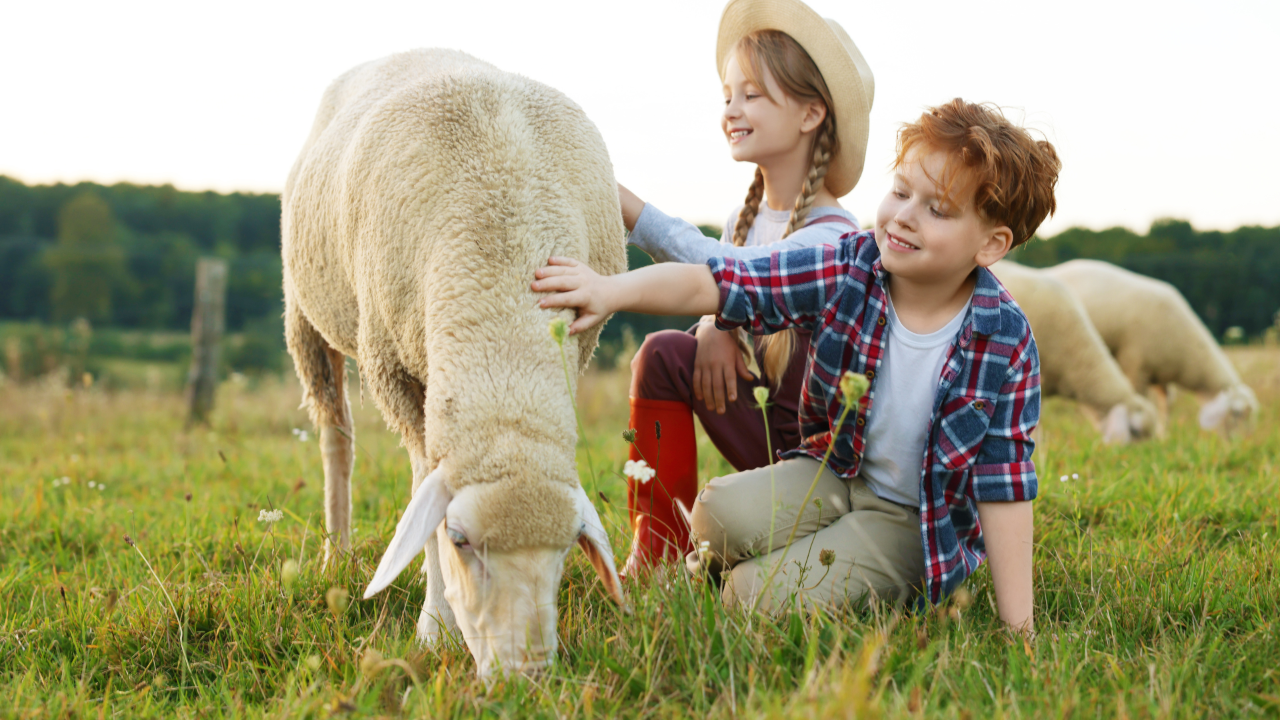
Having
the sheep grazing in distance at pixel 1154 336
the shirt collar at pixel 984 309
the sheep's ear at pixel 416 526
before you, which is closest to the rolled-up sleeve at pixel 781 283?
the shirt collar at pixel 984 309

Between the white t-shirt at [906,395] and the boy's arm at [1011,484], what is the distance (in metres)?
0.16

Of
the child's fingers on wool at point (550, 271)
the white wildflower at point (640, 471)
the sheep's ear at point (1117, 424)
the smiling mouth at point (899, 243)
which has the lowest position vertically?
the sheep's ear at point (1117, 424)

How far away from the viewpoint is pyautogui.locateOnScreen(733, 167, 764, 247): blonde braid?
9.05ft

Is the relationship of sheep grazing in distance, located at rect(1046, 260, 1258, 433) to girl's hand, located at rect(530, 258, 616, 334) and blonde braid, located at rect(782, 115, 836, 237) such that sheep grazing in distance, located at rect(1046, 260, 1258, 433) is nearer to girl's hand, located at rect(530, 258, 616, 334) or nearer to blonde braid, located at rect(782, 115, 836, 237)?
blonde braid, located at rect(782, 115, 836, 237)

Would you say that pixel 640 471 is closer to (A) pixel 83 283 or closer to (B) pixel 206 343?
(B) pixel 206 343

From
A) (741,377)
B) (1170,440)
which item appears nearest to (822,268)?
(741,377)

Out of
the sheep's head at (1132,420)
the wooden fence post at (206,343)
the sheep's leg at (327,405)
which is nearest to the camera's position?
the sheep's leg at (327,405)

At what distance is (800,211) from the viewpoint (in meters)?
2.48

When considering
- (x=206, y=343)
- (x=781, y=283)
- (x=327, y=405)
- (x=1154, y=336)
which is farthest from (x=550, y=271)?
(x=1154, y=336)

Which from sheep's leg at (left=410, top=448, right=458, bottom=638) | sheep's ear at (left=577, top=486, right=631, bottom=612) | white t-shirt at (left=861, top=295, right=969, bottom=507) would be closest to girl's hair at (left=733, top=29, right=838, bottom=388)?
white t-shirt at (left=861, top=295, right=969, bottom=507)

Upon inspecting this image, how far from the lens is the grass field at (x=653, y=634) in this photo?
147cm

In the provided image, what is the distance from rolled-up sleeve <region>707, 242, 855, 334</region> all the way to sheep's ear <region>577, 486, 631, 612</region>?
643 millimetres

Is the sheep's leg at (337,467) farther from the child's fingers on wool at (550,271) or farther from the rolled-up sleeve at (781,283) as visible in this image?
the rolled-up sleeve at (781,283)

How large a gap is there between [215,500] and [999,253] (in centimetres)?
337
